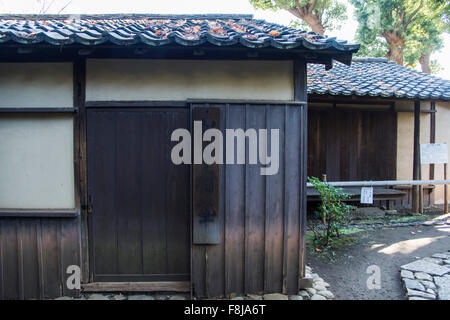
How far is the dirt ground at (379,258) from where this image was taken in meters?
3.90

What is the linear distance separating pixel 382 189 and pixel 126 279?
7.46 meters

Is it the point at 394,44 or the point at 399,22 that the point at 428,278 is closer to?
the point at 394,44

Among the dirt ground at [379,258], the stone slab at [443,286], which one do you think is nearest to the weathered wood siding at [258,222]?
the dirt ground at [379,258]

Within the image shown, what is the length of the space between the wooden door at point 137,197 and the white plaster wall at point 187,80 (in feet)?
0.85

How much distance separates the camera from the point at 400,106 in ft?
27.5

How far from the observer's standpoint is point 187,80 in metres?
3.71

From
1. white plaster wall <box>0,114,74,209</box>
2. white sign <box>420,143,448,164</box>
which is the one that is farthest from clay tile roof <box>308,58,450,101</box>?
white plaster wall <box>0,114,74,209</box>

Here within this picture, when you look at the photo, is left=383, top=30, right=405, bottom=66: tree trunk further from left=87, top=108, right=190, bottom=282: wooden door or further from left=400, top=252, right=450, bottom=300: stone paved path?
left=87, top=108, right=190, bottom=282: wooden door

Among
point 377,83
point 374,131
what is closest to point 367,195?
point 374,131

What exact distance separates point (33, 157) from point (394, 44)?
17.8 metres

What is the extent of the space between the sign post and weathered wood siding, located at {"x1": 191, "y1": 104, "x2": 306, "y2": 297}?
6135 millimetres

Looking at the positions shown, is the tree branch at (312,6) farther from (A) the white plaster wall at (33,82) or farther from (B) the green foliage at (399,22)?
(A) the white plaster wall at (33,82)

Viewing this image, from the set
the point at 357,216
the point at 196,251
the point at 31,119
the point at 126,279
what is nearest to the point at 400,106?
the point at 357,216
